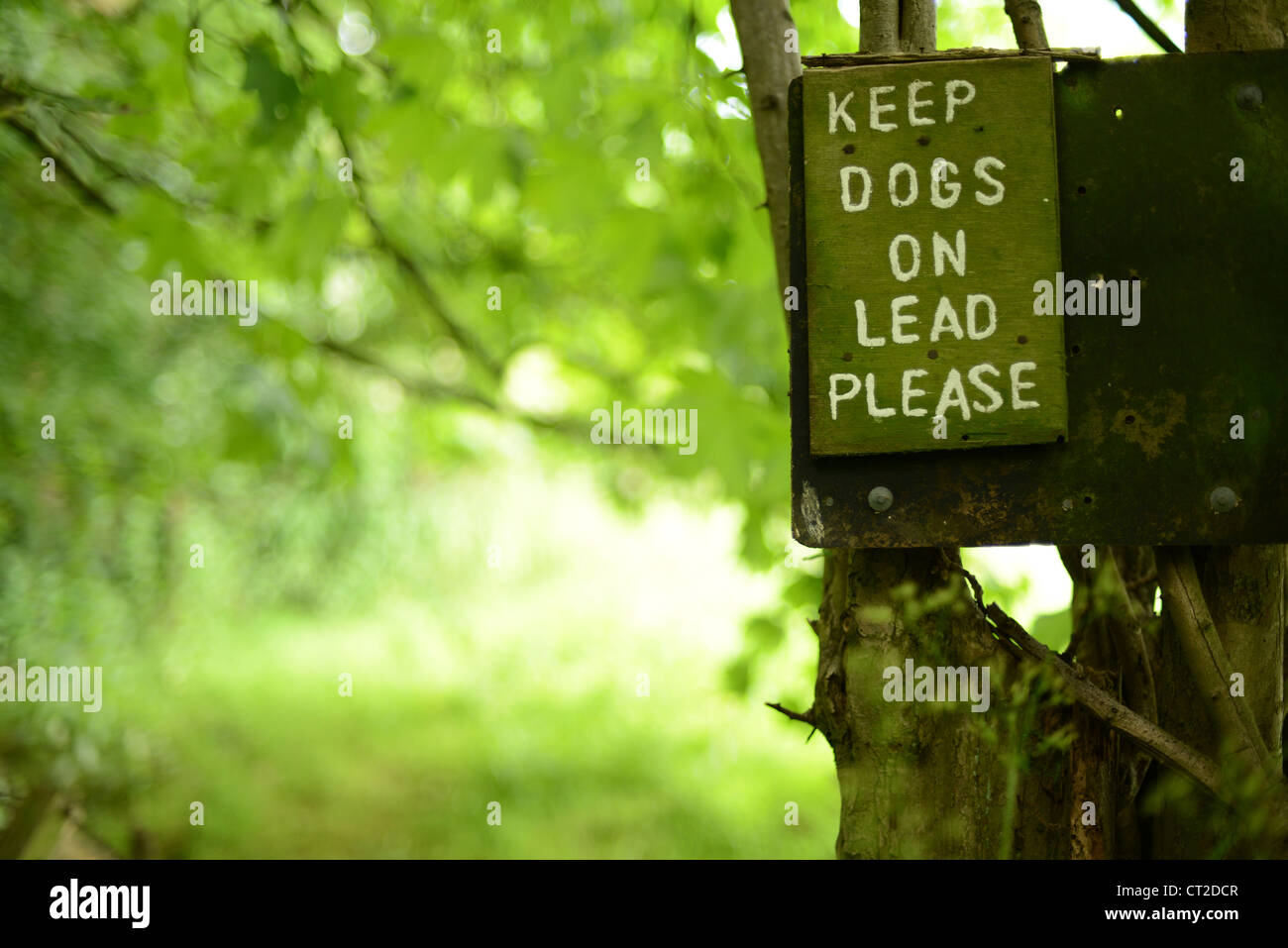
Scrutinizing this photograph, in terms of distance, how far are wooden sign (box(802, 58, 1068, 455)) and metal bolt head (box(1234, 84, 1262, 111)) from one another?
0.82 feet

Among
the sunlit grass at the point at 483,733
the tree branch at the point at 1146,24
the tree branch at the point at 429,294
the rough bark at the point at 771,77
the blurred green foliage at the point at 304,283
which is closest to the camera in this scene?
the tree branch at the point at 1146,24

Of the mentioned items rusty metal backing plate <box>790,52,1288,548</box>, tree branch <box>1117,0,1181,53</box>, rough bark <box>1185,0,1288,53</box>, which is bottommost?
rusty metal backing plate <box>790,52,1288,548</box>

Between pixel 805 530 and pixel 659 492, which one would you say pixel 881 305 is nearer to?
pixel 805 530

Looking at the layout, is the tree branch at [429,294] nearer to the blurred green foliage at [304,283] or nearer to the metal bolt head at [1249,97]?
the blurred green foliage at [304,283]

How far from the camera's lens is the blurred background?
7.56ft

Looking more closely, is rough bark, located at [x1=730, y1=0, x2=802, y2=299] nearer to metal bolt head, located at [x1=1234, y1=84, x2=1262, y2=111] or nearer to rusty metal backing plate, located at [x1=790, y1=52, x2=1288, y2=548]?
rusty metal backing plate, located at [x1=790, y1=52, x2=1288, y2=548]

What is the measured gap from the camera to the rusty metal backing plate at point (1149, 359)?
3.99 ft

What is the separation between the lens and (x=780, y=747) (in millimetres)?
4535

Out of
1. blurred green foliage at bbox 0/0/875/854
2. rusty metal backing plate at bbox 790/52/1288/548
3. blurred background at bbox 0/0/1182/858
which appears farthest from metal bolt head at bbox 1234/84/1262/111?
blurred green foliage at bbox 0/0/875/854

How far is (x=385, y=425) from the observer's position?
20.5 ft

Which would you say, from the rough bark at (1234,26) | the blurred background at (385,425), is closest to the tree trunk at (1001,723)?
the rough bark at (1234,26)

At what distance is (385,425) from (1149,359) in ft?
18.2

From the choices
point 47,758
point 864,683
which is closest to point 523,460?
point 47,758
